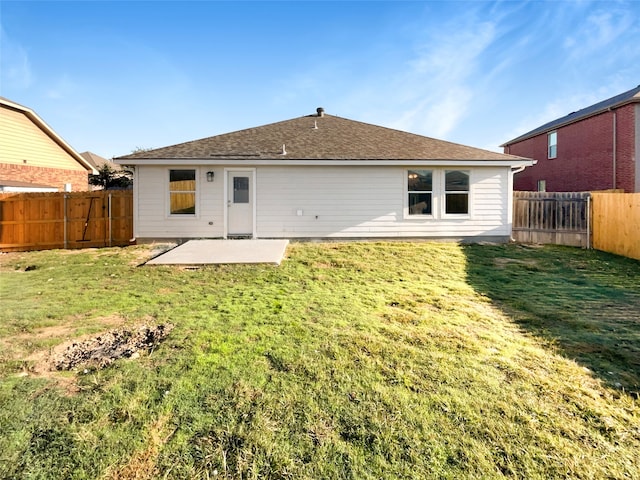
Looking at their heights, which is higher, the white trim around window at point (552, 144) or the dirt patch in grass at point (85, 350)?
the white trim around window at point (552, 144)

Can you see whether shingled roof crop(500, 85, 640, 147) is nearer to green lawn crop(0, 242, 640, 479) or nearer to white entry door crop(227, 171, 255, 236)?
green lawn crop(0, 242, 640, 479)

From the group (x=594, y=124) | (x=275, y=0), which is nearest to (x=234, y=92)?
(x=275, y=0)

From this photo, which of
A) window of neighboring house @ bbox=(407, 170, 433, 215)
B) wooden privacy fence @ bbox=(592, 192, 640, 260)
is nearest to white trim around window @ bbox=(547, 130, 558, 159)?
wooden privacy fence @ bbox=(592, 192, 640, 260)

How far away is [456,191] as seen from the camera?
11781mm

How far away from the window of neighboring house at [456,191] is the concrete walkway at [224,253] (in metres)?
5.77

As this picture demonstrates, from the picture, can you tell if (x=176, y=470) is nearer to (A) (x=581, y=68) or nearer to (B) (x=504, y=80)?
(B) (x=504, y=80)

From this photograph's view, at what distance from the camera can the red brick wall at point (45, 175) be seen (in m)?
17.6

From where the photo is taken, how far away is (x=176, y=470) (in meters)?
2.14

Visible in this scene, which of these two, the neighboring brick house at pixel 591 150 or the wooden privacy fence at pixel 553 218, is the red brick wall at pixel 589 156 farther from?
the wooden privacy fence at pixel 553 218

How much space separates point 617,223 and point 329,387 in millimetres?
11670

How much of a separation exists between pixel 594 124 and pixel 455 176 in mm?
13652

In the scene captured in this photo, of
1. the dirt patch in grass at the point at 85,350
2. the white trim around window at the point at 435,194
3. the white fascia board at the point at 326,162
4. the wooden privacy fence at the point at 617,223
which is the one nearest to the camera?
the dirt patch in grass at the point at 85,350

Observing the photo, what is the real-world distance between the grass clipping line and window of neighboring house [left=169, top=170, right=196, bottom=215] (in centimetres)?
759

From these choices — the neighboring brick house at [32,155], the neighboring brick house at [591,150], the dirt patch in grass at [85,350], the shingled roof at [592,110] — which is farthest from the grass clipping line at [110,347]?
the shingled roof at [592,110]
